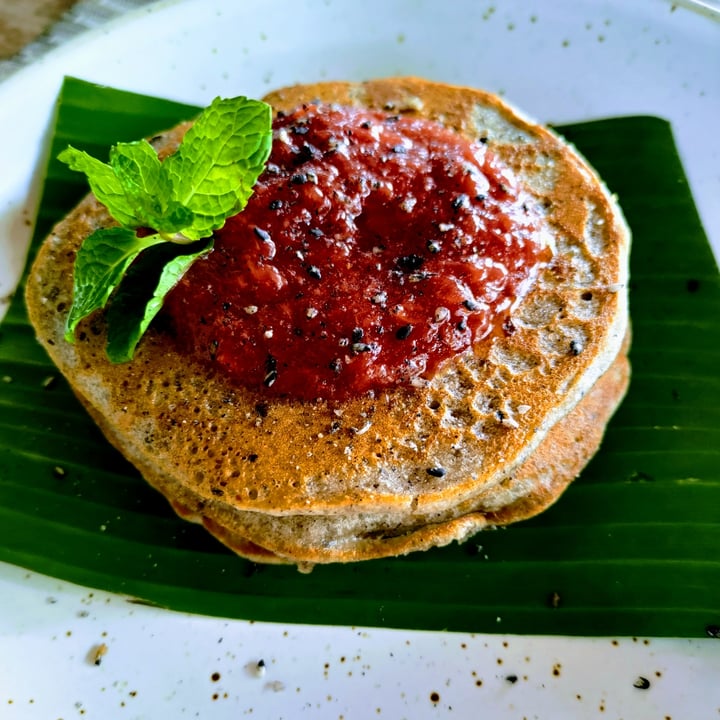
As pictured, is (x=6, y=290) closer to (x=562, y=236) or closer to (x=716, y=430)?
(x=562, y=236)

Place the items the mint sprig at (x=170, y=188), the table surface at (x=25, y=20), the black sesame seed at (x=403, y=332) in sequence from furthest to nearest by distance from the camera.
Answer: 1. the table surface at (x=25, y=20)
2. the black sesame seed at (x=403, y=332)
3. the mint sprig at (x=170, y=188)

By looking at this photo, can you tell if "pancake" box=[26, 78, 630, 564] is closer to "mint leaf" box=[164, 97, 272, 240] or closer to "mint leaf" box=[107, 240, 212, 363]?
"mint leaf" box=[107, 240, 212, 363]

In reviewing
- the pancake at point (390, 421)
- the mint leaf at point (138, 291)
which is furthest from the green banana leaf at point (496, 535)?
the mint leaf at point (138, 291)

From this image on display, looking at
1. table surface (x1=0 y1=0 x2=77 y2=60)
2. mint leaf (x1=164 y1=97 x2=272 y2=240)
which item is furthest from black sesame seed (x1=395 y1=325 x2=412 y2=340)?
table surface (x1=0 y1=0 x2=77 y2=60)

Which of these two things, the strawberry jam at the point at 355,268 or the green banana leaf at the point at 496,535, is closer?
the strawberry jam at the point at 355,268

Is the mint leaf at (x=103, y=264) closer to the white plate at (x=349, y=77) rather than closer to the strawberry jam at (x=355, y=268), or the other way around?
the strawberry jam at (x=355, y=268)

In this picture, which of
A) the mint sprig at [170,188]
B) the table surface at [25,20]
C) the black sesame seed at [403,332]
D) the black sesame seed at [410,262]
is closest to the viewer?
the mint sprig at [170,188]

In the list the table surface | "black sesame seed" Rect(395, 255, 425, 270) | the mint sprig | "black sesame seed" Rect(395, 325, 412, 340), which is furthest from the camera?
the table surface

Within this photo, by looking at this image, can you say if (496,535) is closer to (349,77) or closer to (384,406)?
(384,406)

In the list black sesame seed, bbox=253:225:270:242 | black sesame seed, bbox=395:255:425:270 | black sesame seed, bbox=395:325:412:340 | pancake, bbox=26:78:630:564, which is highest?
black sesame seed, bbox=253:225:270:242
